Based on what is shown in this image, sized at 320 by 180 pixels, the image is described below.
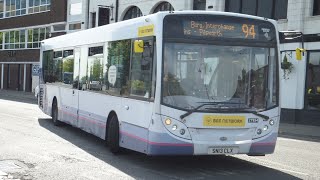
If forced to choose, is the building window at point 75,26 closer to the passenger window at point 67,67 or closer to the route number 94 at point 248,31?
the passenger window at point 67,67

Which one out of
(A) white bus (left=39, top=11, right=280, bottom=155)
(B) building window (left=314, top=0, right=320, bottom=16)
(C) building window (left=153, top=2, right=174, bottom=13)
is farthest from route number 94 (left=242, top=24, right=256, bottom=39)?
(C) building window (left=153, top=2, right=174, bottom=13)

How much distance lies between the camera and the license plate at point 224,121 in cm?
856

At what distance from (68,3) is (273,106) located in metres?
36.9

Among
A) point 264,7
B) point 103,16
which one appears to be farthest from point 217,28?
point 103,16

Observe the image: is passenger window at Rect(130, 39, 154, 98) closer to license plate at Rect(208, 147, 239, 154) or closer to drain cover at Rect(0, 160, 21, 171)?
license plate at Rect(208, 147, 239, 154)

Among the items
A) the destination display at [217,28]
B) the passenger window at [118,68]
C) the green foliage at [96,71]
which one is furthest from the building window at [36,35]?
the destination display at [217,28]

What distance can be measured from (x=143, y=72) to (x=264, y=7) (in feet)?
55.4

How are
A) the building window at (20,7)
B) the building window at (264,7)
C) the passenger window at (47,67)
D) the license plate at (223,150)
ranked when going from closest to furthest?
1. the license plate at (223,150)
2. the passenger window at (47,67)
3. the building window at (264,7)
4. the building window at (20,7)

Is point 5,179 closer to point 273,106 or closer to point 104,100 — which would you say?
point 104,100

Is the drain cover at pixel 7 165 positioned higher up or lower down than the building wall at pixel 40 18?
lower down

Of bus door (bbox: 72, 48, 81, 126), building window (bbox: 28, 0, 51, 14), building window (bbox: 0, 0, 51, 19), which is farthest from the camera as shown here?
building window (bbox: 0, 0, 51, 19)

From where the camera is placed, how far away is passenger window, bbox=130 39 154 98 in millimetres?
8891

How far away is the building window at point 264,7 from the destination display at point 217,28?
15559mm

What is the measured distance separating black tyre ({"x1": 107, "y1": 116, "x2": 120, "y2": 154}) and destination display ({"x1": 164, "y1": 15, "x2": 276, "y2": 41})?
2.70 metres
